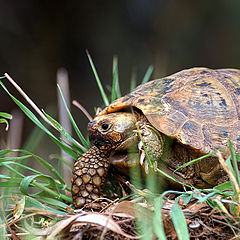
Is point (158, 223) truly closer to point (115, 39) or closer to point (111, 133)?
point (111, 133)

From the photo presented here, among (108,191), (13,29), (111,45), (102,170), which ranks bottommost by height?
(108,191)

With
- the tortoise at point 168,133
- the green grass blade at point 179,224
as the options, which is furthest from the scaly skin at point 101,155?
the green grass blade at point 179,224

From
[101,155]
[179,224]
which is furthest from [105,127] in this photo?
[179,224]

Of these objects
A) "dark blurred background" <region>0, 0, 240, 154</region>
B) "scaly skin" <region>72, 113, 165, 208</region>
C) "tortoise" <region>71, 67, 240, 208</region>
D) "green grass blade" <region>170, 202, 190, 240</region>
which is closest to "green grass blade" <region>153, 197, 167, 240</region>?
"green grass blade" <region>170, 202, 190, 240</region>

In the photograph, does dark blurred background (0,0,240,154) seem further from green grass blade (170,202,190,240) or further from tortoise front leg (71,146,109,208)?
green grass blade (170,202,190,240)

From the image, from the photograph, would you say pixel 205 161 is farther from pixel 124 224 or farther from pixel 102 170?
pixel 124 224

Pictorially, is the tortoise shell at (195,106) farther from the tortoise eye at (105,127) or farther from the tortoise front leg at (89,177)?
the tortoise front leg at (89,177)

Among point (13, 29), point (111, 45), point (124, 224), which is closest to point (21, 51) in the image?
point (13, 29)
